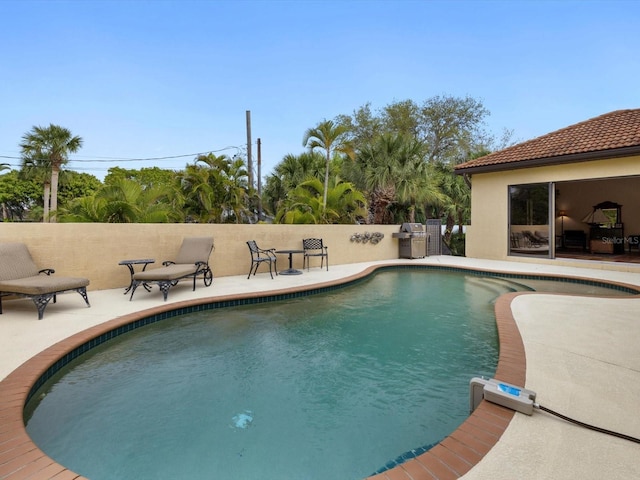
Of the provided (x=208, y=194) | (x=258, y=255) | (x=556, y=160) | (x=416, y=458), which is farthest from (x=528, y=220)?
(x=416, y=458)

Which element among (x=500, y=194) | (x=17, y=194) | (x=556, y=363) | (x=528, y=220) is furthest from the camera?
(x=17, y=194)

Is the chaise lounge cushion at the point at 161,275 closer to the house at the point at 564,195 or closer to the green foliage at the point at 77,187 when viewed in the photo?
the house at the point at 564,195

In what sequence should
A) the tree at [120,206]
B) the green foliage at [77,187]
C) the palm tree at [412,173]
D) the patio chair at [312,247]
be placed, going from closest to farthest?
1. the tree at [120,206]
2. the patio chair at [312,247]
3. the palm tree at [412,173]
4. the green foliage at [77,187]

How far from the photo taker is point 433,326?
5.04 meters

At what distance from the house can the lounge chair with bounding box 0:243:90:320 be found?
40.0 feet

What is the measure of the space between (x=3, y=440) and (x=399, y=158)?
13487mm

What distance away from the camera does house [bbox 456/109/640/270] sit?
10.4 metres

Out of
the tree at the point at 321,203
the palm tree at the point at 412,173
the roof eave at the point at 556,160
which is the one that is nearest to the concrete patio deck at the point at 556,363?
the tree at the point at 321,203

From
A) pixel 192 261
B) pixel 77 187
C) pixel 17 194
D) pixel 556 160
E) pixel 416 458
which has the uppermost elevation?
pixel 77 187

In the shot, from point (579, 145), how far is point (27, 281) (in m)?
13.7

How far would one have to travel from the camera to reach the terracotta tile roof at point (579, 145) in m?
9.90

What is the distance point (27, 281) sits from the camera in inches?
198

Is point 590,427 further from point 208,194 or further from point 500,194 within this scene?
point 208,194

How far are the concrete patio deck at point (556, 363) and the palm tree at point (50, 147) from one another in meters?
24.0
